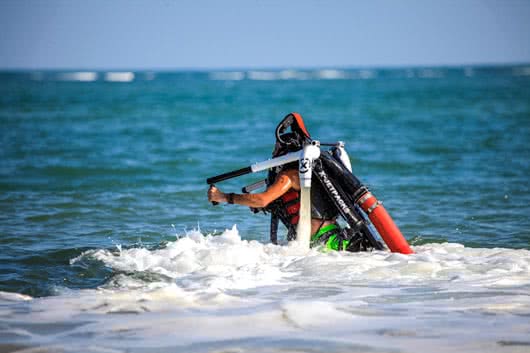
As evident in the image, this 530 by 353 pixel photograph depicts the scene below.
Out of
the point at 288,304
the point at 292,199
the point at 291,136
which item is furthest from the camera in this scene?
the point at 292,199

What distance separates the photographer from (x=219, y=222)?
10.8 metres

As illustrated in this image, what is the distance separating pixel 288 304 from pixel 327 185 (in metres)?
1.74

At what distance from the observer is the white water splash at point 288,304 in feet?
17.0

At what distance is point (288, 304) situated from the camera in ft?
19.9

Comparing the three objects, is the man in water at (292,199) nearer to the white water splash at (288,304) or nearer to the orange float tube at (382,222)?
the white water splash at (288,304)

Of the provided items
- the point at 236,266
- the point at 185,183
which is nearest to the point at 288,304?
the point at 236,266

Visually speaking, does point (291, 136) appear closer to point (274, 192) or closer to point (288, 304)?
point (274, 192)

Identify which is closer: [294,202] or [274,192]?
[274,192]

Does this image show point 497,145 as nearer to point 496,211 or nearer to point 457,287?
point 496,211

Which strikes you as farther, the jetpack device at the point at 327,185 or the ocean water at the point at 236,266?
the jetpack device at the point at 327,185

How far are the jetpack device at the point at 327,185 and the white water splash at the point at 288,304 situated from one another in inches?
8.3

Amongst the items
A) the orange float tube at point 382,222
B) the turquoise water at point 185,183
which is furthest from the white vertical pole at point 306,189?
the turquoise water at point 185,183

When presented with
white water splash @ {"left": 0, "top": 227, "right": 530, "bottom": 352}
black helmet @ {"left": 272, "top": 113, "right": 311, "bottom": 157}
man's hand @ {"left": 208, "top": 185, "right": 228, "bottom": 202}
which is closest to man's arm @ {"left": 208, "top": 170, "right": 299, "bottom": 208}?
man's hand @ {"left": 208, "top": 185, "right": 228, "bottom": 202}

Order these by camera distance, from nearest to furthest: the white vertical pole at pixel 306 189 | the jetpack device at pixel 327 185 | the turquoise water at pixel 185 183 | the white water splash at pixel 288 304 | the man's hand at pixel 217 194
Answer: the white water splash at pixel 288 304
the white vertical pole at pixel 306 189
the jetpack device at pixel 327 185
the man's hand at pixel 217 194
the turquoise water at pixel 185 183
